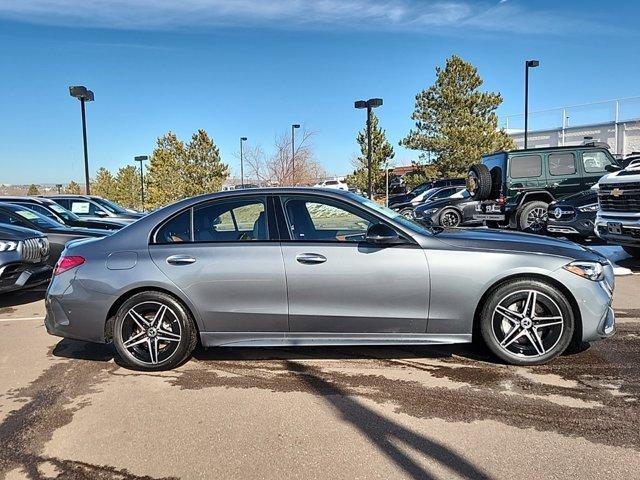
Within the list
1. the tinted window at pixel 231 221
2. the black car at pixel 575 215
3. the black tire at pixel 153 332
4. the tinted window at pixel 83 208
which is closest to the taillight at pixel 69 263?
the black tire at pixel 153 332

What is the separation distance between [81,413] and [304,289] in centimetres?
181

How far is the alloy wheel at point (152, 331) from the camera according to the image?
169 inches

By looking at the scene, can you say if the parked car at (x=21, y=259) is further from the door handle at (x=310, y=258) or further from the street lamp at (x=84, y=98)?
the street lamp at (x=84, y=98)

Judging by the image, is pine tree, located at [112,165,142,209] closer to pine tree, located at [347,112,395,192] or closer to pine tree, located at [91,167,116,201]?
pine tree, located at [91,167,116,201]

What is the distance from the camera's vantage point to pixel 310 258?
414cm

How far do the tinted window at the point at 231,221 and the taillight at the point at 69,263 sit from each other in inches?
39.4

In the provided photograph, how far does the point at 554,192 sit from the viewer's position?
1270cm

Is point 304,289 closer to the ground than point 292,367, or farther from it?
farther from it

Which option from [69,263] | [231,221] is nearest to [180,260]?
[231,221]

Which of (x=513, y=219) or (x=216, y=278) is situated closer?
(x=216, y=278)

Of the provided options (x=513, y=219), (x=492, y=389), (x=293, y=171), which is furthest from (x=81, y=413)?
(x=293, y=171)

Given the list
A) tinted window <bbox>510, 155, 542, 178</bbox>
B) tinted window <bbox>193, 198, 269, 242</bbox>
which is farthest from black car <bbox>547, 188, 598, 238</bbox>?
tinted window <bbox>193, 198, 269, 242</bbox>

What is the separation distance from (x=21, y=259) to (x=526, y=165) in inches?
429

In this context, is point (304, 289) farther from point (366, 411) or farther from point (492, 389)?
point (492, 389)
